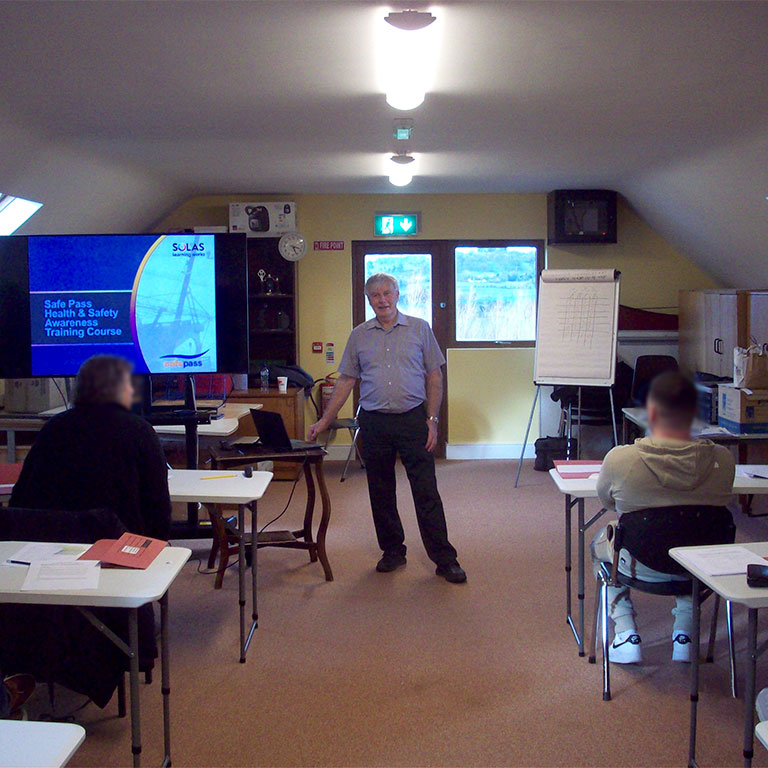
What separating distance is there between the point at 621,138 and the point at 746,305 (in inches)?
53.0

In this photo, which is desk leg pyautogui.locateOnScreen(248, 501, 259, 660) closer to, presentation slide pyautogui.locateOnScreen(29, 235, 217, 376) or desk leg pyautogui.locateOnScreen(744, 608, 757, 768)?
desk leg pyautogui.locateOnScreen(744, 608, 757, 768)

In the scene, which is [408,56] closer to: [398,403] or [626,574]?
[398,403]

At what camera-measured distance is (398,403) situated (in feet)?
11.8

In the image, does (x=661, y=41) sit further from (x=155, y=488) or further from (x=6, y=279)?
(x=6, y=279)

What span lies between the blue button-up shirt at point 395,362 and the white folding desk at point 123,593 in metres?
1.66

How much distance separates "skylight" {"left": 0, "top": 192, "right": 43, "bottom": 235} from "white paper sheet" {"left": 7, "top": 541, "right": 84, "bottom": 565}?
331 centimetres

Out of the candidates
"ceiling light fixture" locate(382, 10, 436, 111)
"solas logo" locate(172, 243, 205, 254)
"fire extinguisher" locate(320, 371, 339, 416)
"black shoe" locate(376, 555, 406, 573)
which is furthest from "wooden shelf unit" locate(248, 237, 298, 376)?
"solas logo" locate(172, 243, 205, 254)

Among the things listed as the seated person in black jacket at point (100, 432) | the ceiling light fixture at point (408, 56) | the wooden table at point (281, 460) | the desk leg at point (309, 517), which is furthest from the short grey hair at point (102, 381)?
the desk leg at point (309, 517)

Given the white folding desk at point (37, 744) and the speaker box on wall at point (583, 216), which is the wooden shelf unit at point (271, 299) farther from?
the white folding desk at point (37, 744)

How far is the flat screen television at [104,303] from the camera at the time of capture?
2.07ft

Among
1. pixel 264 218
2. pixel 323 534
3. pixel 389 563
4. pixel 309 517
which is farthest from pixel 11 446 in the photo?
pixel 264 218

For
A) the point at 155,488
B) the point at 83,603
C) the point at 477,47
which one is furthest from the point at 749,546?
the point at 477,47

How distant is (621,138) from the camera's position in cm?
450

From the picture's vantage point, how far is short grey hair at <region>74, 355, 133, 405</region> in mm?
425
